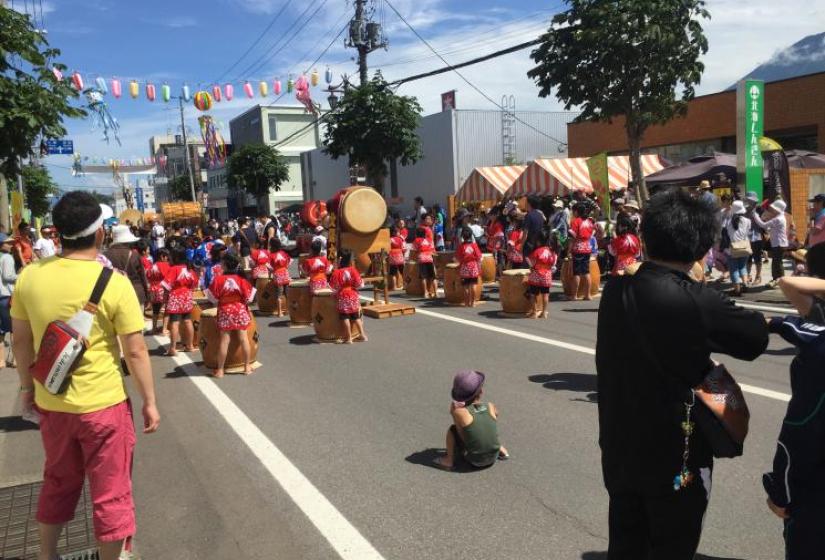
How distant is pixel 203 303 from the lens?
9.87 meters

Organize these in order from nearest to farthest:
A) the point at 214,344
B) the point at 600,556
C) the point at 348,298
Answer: the point at 600,556
the point at 214,344
the point at 348,298

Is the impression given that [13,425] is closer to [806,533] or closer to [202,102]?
[806,533]

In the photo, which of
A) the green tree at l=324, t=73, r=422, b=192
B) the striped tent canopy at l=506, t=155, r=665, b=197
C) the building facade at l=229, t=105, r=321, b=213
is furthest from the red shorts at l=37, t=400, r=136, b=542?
the building facade at l=229, t=105, r=321, b=213

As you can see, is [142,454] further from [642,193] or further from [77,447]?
[642,193]

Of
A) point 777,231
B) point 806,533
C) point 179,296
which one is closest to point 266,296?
point 179,296

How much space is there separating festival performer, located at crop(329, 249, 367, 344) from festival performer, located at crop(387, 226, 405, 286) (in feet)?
16.8

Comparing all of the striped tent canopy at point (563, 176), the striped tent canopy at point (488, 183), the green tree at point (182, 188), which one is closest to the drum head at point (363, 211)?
the striped tent canopy at point (563, 176)

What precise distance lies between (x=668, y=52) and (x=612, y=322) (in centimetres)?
1437

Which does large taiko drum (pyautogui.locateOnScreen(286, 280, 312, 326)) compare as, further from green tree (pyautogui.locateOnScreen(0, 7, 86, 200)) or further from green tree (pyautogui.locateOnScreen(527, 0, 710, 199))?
green tree (pyautogui.locateOnScreen(527, 0, 710, 199))

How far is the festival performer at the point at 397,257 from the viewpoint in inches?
587

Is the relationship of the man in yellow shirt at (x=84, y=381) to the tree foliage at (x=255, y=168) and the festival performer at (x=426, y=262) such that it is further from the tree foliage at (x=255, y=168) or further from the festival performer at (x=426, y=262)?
the tree foliage at (x=255, y=168)

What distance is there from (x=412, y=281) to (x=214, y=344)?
6680mm

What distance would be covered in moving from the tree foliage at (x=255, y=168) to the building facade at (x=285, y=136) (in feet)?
44.3

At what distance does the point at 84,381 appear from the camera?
3111 mm
